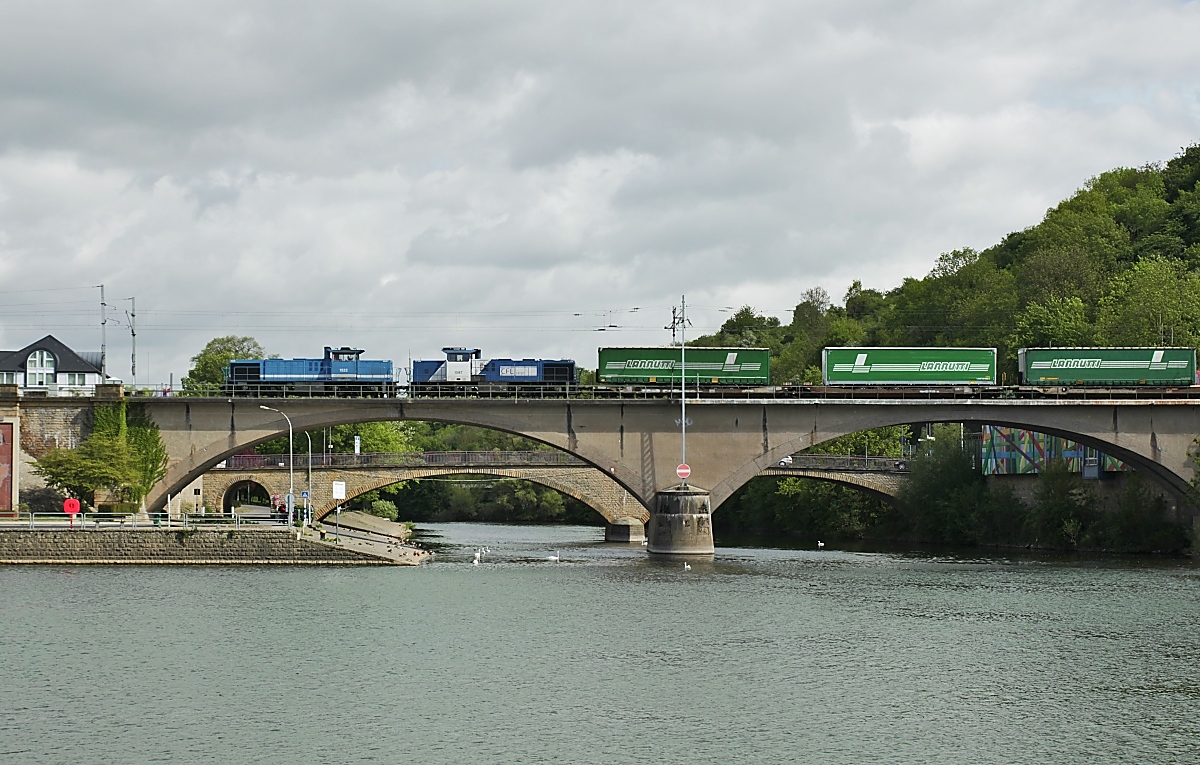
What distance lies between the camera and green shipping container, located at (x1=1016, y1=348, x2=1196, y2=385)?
3182 inches

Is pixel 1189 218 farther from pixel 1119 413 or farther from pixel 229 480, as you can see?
pixel 229 480

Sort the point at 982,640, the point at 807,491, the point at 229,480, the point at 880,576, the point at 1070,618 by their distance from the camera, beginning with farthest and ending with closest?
the point at 807,491
the point at 229,480
the point at 880,576
the point at 1070,618
the point at 982,640

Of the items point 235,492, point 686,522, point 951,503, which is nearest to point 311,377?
point 686,522

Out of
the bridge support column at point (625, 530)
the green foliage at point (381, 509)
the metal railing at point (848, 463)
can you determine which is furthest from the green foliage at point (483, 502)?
the metal railing at point (848, 463)

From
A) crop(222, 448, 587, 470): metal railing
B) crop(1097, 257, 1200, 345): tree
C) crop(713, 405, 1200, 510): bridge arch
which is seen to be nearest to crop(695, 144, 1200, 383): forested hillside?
crop(1097, 257, 1200, 345): tree

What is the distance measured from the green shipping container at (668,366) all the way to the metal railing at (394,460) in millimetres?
26771

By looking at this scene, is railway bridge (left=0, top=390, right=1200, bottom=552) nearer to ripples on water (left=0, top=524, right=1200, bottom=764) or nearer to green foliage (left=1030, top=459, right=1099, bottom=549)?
green foliage (left=1030, top=459, right=1099, bottom=549)

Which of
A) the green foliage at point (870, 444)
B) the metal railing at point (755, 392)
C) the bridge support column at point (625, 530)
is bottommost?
the bridge support column at point (625, 530)

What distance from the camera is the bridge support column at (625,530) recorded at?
11423 cm

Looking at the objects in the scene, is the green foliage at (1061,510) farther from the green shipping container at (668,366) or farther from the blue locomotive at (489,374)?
the blue locomotive at (489,374)

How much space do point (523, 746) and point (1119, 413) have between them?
5730 centimetres

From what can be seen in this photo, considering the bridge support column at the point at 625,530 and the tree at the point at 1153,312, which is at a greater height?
the tree at the point at 1153,312

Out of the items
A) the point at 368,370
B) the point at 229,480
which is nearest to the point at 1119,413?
the point at 368,370

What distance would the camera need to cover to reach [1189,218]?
132 metres
